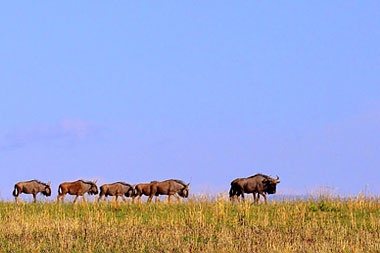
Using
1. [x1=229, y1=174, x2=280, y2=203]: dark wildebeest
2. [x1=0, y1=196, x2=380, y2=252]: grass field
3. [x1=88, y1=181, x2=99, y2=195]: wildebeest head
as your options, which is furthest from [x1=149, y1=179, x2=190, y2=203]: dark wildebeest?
[x1=0, y1=196, x2=380, y2=252]: grass field

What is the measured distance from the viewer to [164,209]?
2192cm

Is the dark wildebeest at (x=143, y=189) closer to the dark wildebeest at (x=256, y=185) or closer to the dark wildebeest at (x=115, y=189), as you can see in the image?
the dark wildebeest at (x=115, y=189)

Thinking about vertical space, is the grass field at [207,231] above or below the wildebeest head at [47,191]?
below

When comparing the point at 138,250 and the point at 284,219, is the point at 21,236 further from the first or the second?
the point at 284,219

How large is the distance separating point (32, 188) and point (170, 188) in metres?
7.57

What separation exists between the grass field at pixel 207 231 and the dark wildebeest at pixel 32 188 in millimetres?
7759

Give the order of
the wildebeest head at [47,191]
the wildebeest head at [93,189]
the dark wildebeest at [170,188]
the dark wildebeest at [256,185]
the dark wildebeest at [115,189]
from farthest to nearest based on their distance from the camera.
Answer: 1. the wildebeest head at [47,191]
2. the wildebeest head at [93,189]
3. the dark wildebeest at [115,189]
4. the dark wildebeest at [170,188]
5. the dark wildebeest at [256,185]

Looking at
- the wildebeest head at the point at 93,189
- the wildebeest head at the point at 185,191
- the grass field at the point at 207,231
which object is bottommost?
the grass field at the point at 207,231

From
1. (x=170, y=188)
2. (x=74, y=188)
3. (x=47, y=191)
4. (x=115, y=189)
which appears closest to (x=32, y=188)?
(x=47, y=191)

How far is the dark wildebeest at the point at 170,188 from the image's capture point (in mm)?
27609

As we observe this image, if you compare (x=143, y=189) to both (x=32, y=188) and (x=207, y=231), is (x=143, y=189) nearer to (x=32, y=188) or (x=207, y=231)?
(x=32, y=188)

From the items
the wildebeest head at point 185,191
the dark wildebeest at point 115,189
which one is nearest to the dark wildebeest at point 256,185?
the wildebeest head at point 185,191

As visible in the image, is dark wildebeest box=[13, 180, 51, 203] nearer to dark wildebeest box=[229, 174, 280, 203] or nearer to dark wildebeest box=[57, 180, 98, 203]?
dark wildebeest box=[57, 180, 98, 203]

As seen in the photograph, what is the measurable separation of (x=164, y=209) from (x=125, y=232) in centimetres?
637
